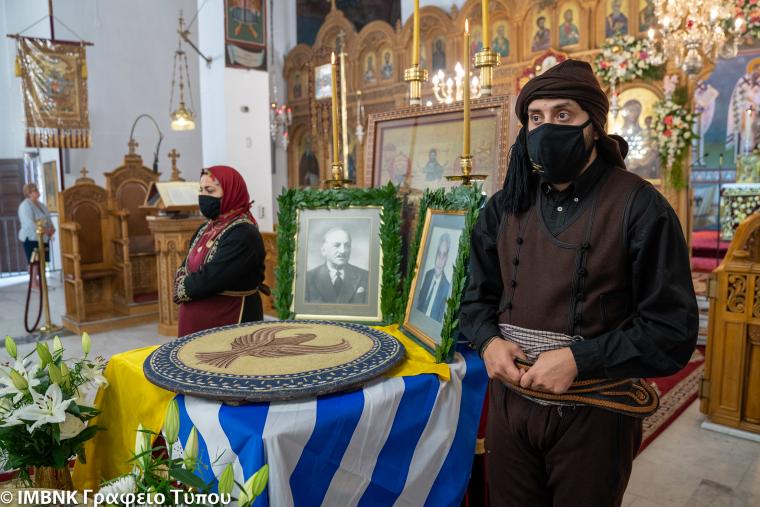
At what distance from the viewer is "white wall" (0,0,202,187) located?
12.5 meters

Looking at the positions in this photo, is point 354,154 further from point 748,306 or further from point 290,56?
point 748,306

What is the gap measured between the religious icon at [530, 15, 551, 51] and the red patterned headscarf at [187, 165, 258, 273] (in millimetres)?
8201

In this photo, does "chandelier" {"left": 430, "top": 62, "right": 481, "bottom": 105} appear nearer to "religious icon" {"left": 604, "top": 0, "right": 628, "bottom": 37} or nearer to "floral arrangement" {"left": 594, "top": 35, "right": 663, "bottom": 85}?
"floral arrangement" {"left": 594, "top": 35, "right": 663, "bottom": 85}

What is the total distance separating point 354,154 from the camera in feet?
41.9

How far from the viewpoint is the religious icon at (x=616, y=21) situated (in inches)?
349

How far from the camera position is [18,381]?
1.51 metres

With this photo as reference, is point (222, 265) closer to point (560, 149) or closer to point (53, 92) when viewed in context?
point (560, 149)

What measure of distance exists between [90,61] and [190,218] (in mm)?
7993

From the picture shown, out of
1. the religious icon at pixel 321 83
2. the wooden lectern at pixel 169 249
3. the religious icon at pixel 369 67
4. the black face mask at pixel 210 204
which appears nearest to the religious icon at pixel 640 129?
the religious icon at pixel 369 67

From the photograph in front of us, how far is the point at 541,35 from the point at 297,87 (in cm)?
644

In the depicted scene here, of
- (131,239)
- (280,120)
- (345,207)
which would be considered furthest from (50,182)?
(345,207)

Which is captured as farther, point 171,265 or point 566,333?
point 171,265

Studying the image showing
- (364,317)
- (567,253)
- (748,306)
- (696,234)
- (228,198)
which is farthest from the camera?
(696,234)

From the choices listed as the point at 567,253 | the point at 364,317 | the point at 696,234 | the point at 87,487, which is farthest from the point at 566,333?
the point at 696,234
